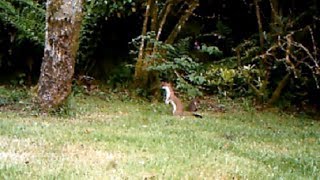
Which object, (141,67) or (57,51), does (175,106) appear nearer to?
(57,51)

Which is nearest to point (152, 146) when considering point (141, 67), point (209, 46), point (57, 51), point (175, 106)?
point (57, 51)

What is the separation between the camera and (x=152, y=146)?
6395 mm

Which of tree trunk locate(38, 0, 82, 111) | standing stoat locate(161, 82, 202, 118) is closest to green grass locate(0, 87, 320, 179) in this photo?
standing stoat locate(161, 82, 202, 118)

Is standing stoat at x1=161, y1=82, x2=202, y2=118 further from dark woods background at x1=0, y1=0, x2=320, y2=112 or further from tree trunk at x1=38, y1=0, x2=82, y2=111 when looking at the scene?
tree trunk at x1=38, y1=0, x2=82, y2=111

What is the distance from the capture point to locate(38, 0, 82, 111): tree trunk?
870 cm

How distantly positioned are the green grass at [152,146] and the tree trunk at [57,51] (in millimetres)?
347

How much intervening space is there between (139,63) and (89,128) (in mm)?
4645

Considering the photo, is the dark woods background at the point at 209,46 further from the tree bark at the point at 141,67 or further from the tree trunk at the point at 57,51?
the tree trunk at the point at 57,51

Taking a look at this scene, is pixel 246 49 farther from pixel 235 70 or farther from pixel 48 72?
pixel 48 72

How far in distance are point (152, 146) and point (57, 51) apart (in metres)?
2.93

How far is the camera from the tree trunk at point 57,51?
8.70m

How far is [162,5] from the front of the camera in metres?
12.4

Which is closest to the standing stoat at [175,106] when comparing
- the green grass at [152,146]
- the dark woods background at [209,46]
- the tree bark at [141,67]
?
the green grass at [152,146]

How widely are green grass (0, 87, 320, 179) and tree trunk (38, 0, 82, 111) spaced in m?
0.35
